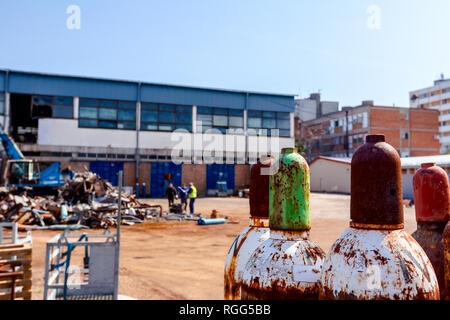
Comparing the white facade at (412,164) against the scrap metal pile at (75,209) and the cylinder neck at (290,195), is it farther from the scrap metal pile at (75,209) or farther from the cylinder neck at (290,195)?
the scrap metal pile at (75,209)

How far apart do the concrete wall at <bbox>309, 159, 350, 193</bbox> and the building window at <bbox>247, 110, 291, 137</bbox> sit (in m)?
7.23

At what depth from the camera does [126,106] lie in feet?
116

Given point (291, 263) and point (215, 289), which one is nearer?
point (291, 263)

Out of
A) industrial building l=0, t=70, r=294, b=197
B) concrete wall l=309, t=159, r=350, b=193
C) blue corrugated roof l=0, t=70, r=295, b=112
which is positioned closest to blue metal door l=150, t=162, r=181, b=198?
industrial building l=0, t=70, r=294, b=197

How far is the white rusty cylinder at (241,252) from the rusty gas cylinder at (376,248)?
1.39 ft

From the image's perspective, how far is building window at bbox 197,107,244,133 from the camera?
122 ft

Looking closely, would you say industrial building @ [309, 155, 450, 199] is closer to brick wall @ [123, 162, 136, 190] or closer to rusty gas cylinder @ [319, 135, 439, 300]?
brick wall @ [123, 162, 136, 190]

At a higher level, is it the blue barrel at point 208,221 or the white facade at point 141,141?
the white facade at point 141,141

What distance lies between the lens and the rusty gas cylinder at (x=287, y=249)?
138 cm

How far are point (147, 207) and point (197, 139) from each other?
645 inches

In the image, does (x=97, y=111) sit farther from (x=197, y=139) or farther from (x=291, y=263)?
(x=291, y=263)

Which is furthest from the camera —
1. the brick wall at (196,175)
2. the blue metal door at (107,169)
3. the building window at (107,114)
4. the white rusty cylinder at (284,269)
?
the brick wall at (196,175)

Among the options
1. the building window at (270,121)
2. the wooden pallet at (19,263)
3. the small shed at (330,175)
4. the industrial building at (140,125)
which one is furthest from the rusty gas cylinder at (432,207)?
the small shed at (330,175)
